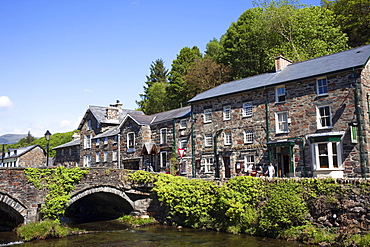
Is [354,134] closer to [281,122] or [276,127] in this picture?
[281,122]

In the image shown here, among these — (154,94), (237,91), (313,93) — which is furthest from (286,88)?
(154,94)

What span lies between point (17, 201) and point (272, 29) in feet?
108

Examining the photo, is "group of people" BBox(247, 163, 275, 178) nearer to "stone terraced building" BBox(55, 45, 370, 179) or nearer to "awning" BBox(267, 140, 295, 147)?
"stone terraced building" BBox(55, 45, 370, 179)

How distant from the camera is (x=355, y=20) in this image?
43.3 meters

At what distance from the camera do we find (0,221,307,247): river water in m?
18.6

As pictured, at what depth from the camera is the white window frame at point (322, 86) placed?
78.6 feet

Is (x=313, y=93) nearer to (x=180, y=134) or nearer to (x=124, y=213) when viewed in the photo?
(x=180, y=134)

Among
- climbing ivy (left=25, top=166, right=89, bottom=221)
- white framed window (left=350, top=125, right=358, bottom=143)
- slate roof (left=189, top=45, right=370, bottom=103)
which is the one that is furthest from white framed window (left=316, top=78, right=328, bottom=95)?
climbing ivy (left=25, top=166, right=89, bottom=221)

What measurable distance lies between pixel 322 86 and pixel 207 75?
24780 mm

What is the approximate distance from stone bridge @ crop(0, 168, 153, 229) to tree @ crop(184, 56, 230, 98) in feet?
74.5

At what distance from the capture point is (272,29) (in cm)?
4244

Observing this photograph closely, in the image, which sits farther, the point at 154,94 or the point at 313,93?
the point at 154,94

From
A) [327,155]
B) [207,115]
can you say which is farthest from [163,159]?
[327,155]

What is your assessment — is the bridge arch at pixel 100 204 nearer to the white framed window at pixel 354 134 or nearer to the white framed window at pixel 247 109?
the white framed window at pixel 247 109
